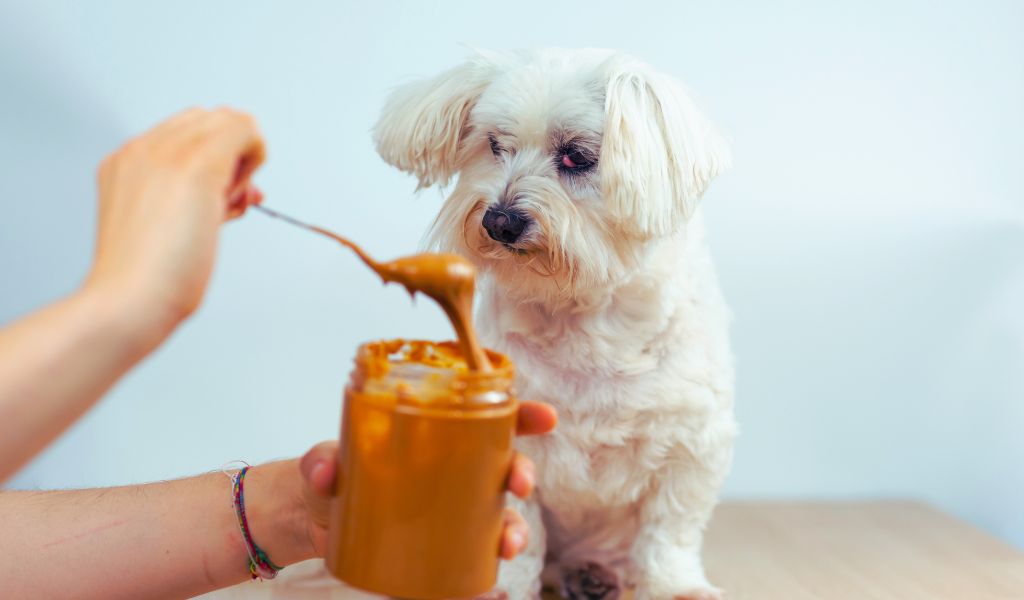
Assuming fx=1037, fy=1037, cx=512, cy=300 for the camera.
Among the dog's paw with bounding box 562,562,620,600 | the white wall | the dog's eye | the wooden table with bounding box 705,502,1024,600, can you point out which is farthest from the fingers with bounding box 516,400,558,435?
the white wall

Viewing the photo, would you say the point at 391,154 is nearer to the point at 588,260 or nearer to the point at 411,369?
the point at 588,260

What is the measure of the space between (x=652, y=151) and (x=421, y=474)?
2.32 feet

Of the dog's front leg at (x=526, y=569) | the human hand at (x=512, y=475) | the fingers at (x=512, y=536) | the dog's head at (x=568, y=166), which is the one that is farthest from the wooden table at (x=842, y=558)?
the fingers at (x=512, y=536)

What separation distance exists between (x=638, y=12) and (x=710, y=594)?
43.4 inches

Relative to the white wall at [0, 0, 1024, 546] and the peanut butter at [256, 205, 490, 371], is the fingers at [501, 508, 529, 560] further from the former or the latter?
the white wall at [0, 0, 1024, 546]

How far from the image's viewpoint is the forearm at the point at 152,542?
1099mm

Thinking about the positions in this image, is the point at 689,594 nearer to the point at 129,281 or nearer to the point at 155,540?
the point at 155,540

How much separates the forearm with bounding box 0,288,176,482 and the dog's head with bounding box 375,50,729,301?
2.39 ft

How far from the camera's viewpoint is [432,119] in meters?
1.41

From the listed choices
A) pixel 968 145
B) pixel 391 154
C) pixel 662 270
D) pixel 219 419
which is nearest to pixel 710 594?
pixel 662 270

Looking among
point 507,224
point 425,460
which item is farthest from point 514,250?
point 425,460

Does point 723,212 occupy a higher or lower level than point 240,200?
lower

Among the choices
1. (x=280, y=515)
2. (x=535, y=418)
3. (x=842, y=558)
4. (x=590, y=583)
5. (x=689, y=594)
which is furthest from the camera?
(x=842, y=558)

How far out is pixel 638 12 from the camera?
77.8 inches
